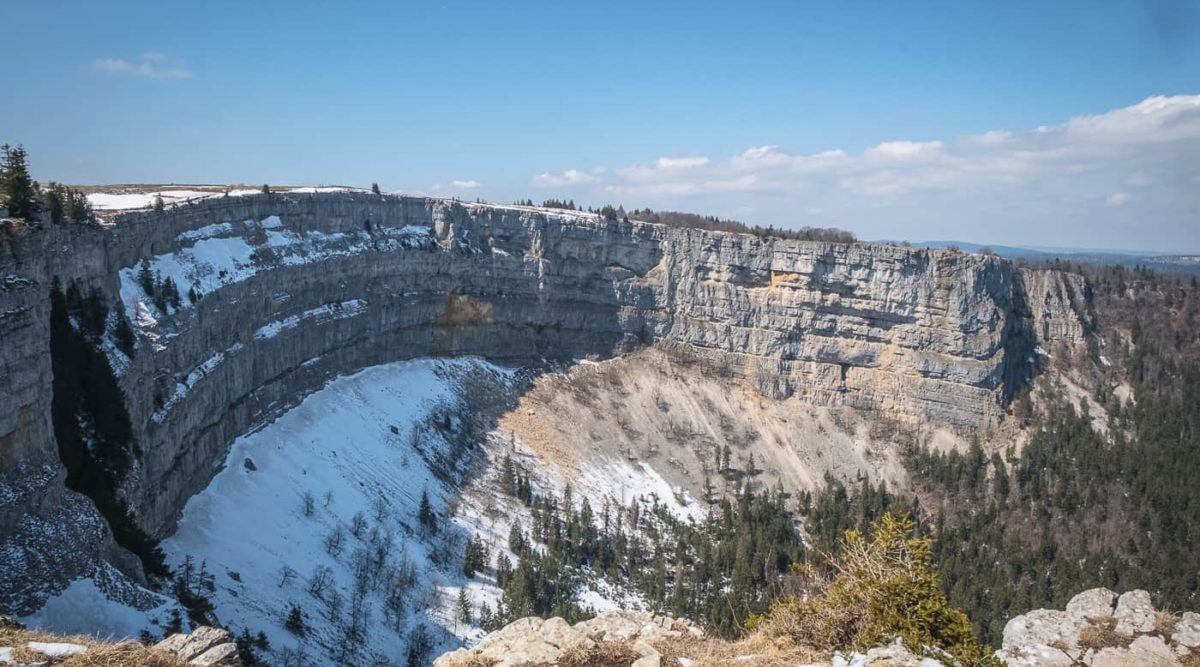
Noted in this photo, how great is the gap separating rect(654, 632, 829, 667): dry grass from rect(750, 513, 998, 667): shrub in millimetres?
533

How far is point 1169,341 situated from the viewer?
8419cm

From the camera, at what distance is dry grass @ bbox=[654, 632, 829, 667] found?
13727 millimetres

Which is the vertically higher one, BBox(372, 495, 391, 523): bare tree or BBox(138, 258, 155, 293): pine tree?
BBox(138, 258, 155, 293): pine tree

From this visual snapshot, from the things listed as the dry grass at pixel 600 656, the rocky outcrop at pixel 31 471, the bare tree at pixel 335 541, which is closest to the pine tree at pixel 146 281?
the rocky outcrop at pixel 31 471

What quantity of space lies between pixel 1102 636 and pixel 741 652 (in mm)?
9638

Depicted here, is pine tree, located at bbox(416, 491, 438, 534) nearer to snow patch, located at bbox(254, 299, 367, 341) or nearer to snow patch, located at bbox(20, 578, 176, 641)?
snow patch, located at bbox(254, 299, 367, 341)

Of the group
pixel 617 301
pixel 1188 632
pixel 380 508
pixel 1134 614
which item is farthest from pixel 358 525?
pixel 617 301

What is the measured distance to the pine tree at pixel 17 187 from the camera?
24.3 meters

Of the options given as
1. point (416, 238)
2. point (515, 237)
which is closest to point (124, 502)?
point (416, 238)

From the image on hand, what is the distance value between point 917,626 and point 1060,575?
46793 millimetres

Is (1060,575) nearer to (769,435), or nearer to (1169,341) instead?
(769,435)

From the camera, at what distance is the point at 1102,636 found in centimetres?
1778

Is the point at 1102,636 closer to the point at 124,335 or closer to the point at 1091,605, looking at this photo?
the point at 1091,605

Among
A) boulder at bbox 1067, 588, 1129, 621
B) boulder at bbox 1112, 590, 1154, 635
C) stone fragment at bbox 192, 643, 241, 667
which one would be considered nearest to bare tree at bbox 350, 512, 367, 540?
stone fragment at bbox 192, 643, 241, 667
